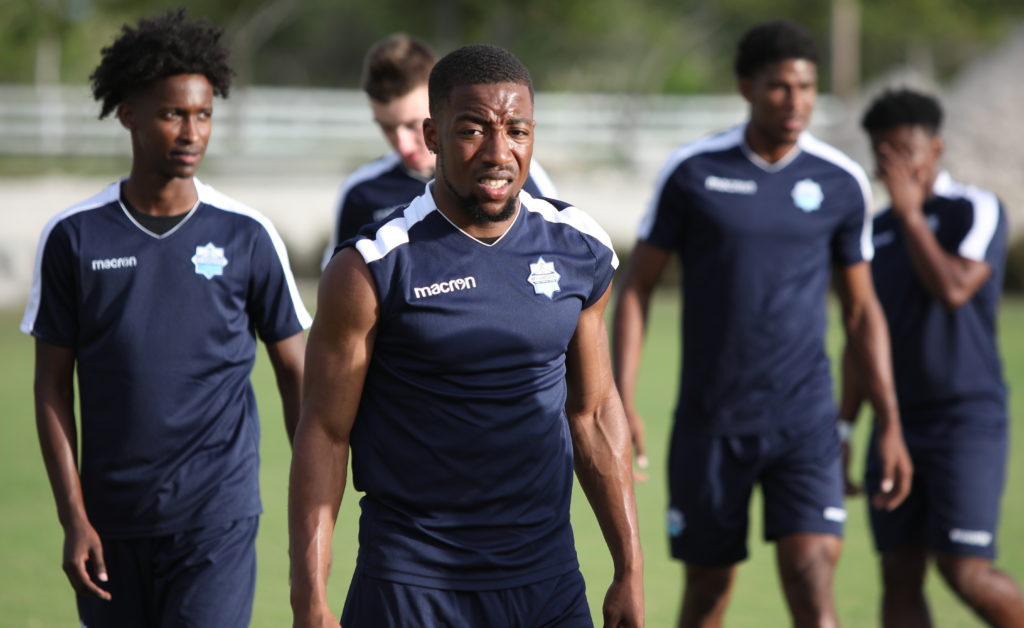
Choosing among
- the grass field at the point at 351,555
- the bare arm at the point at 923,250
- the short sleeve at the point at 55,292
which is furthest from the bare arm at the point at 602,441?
the grass field at the point at 351,555

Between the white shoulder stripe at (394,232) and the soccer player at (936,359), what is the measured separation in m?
3.30

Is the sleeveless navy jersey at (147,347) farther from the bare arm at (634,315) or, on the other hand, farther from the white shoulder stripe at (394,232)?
the bare arm at (634,315)

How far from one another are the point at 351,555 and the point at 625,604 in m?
4.78

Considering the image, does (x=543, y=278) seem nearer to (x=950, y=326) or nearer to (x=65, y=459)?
(x=65, y=459)

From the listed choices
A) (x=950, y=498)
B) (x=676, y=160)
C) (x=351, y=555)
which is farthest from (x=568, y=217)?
(x=351, y=555)

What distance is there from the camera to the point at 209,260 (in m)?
4.75

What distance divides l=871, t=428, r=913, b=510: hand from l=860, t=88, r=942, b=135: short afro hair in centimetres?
150

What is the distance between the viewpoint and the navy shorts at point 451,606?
3.66 m

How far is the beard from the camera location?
12.0ft

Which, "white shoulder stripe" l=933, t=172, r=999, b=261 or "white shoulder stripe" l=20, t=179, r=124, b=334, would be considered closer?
"white shoulder stripe" l=20, t=179, r=124, b=334

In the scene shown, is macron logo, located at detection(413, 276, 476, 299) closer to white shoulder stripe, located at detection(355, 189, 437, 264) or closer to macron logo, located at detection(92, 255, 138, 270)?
white shoulder stripe, located at detection(355, 189, 437, 264)

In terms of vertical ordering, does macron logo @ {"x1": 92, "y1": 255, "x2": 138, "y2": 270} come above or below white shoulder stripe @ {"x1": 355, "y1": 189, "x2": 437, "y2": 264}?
Answer: below

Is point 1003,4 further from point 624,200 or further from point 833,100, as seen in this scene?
point 624,200

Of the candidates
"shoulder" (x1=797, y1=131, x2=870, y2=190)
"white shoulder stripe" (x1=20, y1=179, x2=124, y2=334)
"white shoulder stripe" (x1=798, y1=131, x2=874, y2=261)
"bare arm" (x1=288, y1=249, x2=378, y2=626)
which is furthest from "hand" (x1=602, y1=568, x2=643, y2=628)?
"shoulder" (x1=797, y1=131, x2=870, y2=190)
